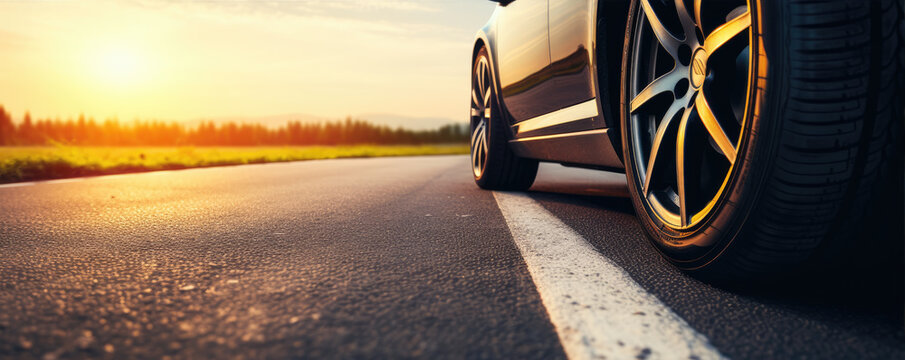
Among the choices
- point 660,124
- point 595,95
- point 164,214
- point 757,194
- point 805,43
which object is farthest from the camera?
point 164,214

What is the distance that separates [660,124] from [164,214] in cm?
250

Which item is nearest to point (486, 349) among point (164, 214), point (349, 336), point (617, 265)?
point (349, 336)

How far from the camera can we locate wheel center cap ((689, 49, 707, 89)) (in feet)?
5.60

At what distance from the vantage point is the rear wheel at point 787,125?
4.05 feet

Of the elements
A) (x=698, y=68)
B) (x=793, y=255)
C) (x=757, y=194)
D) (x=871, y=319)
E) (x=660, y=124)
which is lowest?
(x=871, y=319)

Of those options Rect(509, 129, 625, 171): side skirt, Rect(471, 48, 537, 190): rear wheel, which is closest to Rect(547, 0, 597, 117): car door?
Rect(509, 129, 625, 171): side skirt

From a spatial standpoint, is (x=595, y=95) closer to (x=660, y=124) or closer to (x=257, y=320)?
(x=660, y=124)

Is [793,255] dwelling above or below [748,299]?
above

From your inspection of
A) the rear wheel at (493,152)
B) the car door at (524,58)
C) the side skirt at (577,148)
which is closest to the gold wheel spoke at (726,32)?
the side skirt at (577,148)

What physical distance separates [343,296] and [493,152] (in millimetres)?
2872

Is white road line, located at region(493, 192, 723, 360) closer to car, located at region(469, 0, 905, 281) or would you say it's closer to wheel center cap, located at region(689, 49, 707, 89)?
car, located at region(469, 0, 905, 281)

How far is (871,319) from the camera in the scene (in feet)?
4.33

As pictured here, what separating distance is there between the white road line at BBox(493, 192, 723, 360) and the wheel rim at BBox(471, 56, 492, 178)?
225 centimetres

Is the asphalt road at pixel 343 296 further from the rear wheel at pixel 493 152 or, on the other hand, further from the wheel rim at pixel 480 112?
the wheel rim at pixel 480 112
